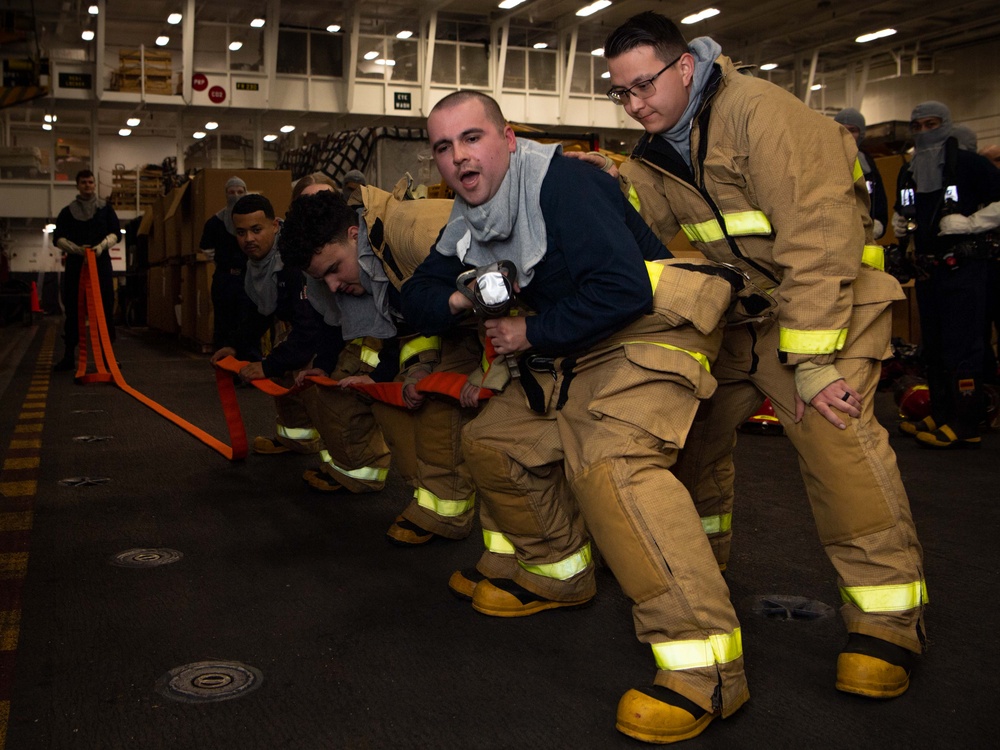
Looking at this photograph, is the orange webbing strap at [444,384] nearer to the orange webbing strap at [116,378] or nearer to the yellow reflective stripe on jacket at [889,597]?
the yellow reflective stripe on jacket at [889,597]

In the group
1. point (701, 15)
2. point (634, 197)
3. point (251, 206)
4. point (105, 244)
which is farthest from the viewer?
point (701, 15)

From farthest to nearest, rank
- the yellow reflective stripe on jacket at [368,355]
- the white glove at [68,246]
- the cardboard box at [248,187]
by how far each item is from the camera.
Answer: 1. the cardboard box at [248,187]
2. the white glove at [68,246]
3. the yellow reflective stripe on jacket at [368,355]

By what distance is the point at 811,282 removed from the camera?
2.54m

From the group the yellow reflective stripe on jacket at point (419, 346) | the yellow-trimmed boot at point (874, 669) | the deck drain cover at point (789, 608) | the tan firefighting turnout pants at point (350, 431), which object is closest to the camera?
the yellow-trimmed boot at point (874, 669)

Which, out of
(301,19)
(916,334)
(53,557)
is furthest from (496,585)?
(301,19)

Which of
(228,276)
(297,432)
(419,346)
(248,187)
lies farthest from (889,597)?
(248,187)

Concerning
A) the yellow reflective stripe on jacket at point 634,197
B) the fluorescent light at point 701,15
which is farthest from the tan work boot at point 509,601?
the fluorescent light at point 701,15

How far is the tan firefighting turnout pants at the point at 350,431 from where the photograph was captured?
473 centimetres

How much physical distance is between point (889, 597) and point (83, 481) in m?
4.17

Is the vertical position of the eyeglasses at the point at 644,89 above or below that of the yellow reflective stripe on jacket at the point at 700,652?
above

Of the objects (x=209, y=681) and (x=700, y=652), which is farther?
(x=209, y=681)

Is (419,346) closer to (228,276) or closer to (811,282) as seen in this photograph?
(811,282)

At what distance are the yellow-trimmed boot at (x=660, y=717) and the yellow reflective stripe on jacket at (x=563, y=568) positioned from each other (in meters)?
0.84

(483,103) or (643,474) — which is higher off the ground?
(483,103)
